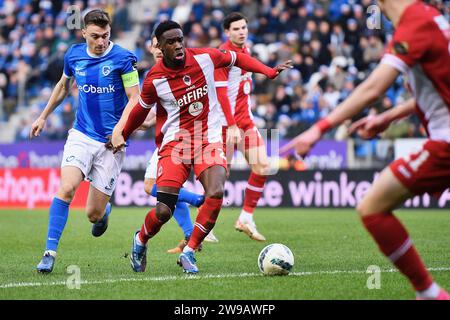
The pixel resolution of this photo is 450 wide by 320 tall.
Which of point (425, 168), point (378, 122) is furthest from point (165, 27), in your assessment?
point (425, 168)

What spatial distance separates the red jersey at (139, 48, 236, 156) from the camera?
871 centimetres

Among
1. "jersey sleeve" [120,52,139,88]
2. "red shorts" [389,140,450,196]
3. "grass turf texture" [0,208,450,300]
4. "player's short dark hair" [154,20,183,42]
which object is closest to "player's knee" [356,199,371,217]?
"red shorts" [389,140,450,196]

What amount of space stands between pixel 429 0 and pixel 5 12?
82.5ft

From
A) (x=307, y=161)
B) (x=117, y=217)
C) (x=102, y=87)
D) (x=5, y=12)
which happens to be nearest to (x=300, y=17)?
(x=307, y=161)

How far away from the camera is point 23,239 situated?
13.1 metres

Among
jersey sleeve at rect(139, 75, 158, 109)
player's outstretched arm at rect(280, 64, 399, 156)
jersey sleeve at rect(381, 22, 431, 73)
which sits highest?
jersey sleeve at rect(381, 22, 431, 73)

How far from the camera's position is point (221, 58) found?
9.02m

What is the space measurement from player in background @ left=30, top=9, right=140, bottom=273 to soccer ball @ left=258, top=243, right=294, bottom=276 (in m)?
2.28

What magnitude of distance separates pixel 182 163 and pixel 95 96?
1493 millimetres

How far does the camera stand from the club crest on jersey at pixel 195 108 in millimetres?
8936

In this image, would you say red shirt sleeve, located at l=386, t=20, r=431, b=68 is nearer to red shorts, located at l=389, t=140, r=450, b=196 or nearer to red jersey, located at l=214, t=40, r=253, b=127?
red shorts, located at l=389, t=140, r=450, b=196

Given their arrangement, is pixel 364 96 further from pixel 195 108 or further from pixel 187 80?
pixel 195 108

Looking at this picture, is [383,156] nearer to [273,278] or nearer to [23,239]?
[23,239]
